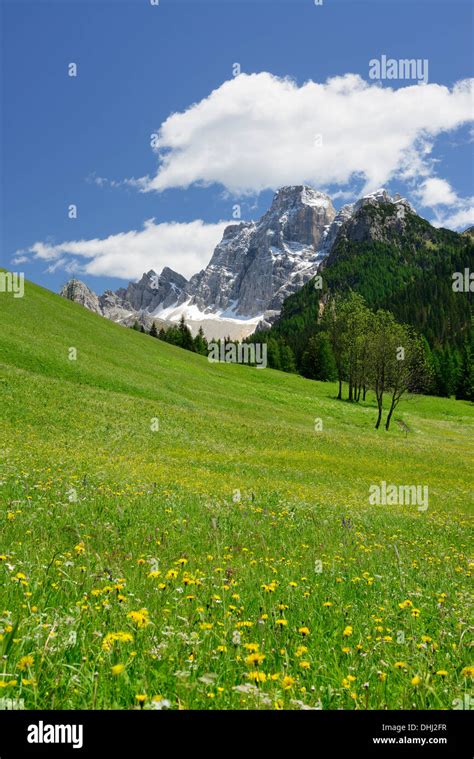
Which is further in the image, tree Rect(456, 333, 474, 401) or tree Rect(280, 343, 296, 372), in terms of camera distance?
tree Rect(280, 343, 296, 372)

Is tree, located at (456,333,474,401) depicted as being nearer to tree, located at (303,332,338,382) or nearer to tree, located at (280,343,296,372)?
tree, located at (303,332,338,382)

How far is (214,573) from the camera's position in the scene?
23.3 feet

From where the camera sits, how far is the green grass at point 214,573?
12.1ft

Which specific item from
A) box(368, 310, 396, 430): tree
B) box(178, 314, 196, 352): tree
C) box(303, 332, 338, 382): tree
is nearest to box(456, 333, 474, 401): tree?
box(303, 332, 338, 382): tree

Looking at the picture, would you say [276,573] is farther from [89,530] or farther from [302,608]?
[89,530]

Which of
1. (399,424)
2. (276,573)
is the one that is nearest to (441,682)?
(276,573)

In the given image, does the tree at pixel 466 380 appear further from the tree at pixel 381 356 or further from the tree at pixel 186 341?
the tree at pixel 186 341

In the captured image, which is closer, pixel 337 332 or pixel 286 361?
pixel 337 332

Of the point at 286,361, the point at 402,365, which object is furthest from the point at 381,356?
the point at 286,361

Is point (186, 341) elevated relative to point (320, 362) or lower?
elevated

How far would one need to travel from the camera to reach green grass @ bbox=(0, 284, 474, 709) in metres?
3.69
